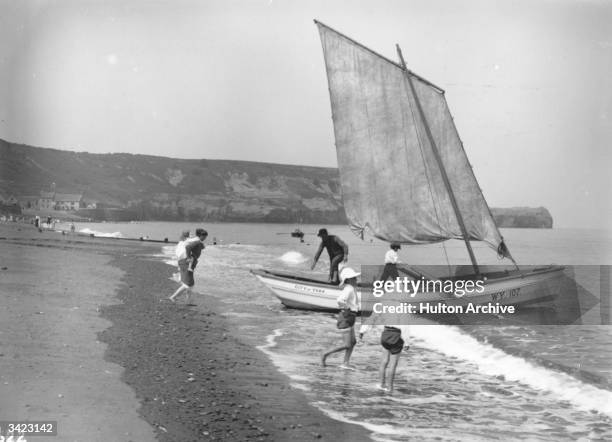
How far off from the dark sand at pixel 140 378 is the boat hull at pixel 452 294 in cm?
305

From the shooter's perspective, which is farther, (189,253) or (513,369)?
(189,253)

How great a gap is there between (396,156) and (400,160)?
0.65 feet

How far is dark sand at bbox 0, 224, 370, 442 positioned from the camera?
7.74 meters

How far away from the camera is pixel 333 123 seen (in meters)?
22.0

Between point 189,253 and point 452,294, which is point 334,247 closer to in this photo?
point 189,253

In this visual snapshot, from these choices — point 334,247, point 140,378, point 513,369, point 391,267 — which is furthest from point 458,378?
point 334,247

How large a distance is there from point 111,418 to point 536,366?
9.70m

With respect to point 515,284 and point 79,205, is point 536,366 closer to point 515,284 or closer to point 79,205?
→ point 515,284

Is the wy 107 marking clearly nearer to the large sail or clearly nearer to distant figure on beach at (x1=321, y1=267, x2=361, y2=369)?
the large sail

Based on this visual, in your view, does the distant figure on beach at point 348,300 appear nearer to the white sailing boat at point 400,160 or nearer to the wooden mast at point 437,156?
the wooden mast at point 437,156

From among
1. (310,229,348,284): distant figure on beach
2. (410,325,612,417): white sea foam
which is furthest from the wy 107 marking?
(310,229,348,284): distant figure on beach

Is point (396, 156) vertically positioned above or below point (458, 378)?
above

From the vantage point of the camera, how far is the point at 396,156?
71.5 feet

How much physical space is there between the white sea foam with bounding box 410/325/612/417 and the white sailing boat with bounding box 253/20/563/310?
4.76 m
